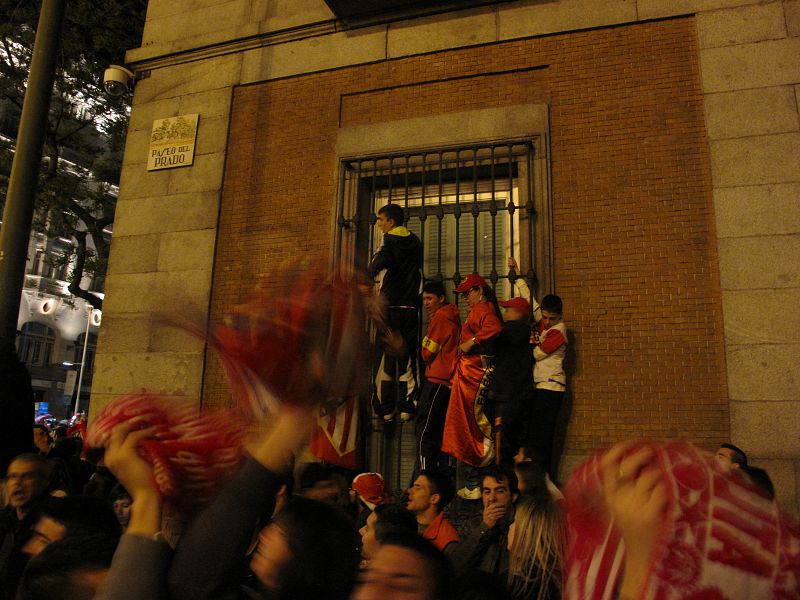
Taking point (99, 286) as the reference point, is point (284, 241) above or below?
below

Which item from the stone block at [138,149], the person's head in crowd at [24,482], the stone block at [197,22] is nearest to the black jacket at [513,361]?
the person's head in crowd at [24,482]

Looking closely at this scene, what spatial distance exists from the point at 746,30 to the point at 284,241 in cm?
585

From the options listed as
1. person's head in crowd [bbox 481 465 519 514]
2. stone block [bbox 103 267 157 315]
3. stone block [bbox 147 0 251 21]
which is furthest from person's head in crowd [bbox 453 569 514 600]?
stone block [bbox 147 0 251 21]

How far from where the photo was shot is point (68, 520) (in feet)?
8.46

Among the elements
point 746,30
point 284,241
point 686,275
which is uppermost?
point 746,30

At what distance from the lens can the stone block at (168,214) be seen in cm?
946

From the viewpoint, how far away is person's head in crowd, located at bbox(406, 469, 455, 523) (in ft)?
17.7

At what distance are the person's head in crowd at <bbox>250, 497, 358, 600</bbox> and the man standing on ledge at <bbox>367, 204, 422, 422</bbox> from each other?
5222 millimetres

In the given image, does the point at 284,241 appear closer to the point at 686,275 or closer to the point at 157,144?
the point at 157,144

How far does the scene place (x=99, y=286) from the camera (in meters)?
39.5

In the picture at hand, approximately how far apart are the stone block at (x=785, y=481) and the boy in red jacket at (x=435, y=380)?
3033 millimetres

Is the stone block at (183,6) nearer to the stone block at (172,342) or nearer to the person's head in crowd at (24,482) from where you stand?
the stone block at (172,342)

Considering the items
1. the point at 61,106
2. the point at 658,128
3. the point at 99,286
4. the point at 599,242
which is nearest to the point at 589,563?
the point at 599,242

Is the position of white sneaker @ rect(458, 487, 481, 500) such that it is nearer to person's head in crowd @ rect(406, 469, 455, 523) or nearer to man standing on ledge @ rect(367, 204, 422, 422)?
man standing on ledge @ rect(367, 204, 422, 422)
